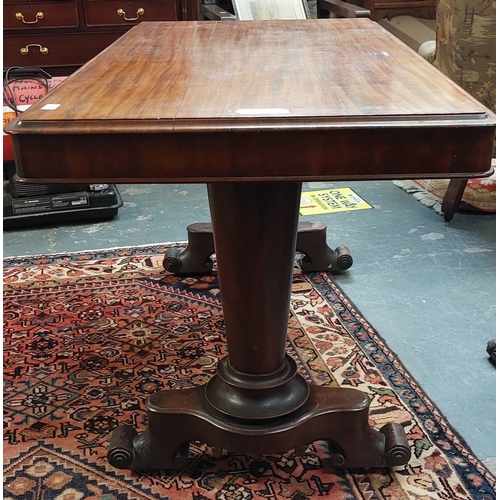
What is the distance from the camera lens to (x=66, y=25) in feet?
10.6

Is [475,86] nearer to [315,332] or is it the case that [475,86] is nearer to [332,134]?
[315,332]

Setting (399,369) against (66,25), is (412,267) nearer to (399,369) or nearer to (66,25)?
(399,369)

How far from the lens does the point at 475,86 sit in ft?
7.18

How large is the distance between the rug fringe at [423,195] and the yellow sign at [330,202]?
199 mm

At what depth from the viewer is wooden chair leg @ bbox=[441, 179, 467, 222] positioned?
7.26 ft

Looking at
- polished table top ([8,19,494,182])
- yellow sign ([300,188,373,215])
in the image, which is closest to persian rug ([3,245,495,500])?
yellow sign ([300,188,373,215])

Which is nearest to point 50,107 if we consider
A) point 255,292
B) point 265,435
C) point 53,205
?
point 255,292

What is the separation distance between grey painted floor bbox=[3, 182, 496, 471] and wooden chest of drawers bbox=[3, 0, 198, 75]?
38.4 inches

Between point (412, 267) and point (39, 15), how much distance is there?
7.27 ft

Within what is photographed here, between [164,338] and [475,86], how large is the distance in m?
1.30

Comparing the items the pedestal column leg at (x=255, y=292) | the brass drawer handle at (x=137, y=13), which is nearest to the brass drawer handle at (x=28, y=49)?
the brass drawer handle at (x=137, y=13)

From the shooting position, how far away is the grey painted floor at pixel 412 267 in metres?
1.44

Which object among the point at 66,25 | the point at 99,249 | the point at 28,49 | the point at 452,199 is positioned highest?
the point at 66,25

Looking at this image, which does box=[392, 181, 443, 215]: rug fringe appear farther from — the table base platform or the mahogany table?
the table base platform
